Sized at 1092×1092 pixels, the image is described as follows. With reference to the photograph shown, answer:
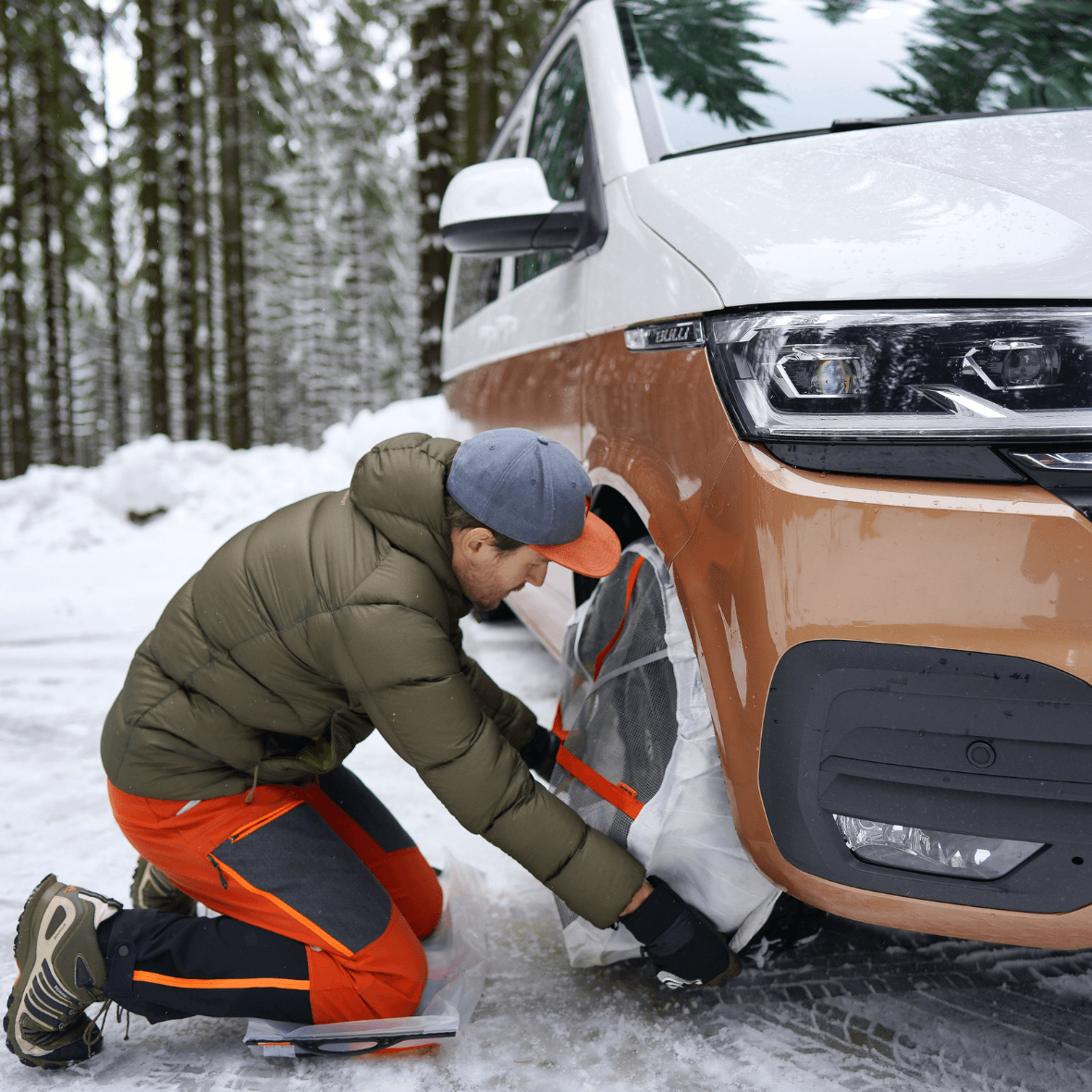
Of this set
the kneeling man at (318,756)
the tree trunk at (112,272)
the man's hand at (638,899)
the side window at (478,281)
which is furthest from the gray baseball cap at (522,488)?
the tree trunk at (112,272)

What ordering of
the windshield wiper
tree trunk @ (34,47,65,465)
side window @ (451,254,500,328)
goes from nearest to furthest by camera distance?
the windshield wiper, side window @ (451,254,500,328), tree trunk @ (34,47,65,465)

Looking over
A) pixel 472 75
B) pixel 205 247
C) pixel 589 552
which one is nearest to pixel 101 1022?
pixel 589 552

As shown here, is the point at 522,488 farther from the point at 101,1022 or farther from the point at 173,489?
the point at 173,489

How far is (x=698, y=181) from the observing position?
1553 millimetres

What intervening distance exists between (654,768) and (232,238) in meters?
15.8

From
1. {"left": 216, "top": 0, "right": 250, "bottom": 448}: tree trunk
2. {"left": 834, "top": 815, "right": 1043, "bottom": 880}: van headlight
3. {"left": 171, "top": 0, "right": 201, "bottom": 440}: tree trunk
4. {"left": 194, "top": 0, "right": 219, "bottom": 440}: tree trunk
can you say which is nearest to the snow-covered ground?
{"left": 834, "top": 815, "right": 1043, "bottom": 880}: van headlight

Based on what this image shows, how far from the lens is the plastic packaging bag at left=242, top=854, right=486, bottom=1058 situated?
1.62m

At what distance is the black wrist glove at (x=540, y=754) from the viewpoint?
213cm

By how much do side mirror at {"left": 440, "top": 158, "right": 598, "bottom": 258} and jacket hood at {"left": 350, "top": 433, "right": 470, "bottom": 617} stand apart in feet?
1.84

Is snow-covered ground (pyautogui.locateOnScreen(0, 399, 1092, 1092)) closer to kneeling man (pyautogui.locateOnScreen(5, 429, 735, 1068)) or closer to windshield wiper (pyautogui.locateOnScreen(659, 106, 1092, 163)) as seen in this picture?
kneeling man (pyautogui.locateOnScreen(5, 429, 735, 1068))

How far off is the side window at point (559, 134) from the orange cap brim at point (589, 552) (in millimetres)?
733

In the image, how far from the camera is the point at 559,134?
2443mm

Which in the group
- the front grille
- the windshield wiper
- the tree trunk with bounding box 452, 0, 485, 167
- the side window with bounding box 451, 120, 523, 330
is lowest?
A: the front grille

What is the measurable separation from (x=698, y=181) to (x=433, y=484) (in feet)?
2.25
